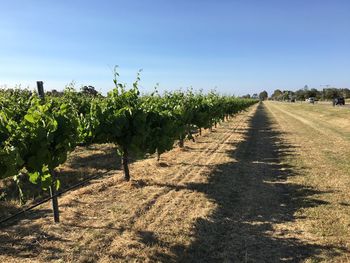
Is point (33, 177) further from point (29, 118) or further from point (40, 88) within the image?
point (40, 88)

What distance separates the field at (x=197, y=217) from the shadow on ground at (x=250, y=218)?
0.02 metres

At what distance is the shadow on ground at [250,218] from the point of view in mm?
5406

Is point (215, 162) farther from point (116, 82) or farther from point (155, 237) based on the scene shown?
point (155, 237)

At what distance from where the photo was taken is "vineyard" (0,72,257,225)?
17.3 ft

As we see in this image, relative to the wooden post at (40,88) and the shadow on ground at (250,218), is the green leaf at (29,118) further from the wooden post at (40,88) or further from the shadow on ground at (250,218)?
the wooden post at (40,88)

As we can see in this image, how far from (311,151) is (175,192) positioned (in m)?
8.34

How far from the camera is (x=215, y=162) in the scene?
12.2 metres

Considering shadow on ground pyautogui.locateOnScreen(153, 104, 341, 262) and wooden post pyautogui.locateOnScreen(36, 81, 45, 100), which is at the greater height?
wooden post pyautogui.locateOnScreen(36, 81, 45, 100)

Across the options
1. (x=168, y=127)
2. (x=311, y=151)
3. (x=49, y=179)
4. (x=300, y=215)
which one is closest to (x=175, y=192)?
(x=168, y=127)

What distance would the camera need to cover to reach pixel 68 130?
6023 millimetres

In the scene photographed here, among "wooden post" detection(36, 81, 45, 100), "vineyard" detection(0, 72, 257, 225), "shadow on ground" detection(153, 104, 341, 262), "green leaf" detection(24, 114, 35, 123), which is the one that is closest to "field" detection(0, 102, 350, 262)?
"shadow on ground" detection(153, 104, 341, 262)

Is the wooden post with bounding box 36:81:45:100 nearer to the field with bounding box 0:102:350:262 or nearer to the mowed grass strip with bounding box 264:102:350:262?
the field with bounding box 0:102:350:262

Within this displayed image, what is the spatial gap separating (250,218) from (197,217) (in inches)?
41.7

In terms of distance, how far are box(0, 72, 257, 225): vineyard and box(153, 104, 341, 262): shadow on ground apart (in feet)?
6.27
